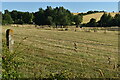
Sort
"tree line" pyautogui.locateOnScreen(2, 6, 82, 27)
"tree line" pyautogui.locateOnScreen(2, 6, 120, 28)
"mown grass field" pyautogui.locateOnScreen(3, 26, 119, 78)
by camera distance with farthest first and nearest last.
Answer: "tree line" pyautogui.locateOnScreen(2, 6, 120, 28) → "tree line" pyautogui.locateOnScreen(2, 6, 82, 27) → "mown grass field" pyautogui.locateOnScreen(3, 26, 119, 78)

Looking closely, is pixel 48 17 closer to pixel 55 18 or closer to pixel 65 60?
pixel 55 18

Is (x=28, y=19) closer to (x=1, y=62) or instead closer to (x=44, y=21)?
(x=44, y=21)

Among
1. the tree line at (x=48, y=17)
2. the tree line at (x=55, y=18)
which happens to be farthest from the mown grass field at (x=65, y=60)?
the tree line at (x=48, y=17)

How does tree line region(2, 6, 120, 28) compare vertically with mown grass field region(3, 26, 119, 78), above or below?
above

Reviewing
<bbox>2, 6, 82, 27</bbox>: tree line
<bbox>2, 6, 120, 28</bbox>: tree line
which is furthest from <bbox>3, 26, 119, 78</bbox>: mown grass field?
<bbox>2, 6, 82, 27</bbox>: tree line

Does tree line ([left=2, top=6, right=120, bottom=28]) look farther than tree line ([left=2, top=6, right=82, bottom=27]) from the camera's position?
Yes

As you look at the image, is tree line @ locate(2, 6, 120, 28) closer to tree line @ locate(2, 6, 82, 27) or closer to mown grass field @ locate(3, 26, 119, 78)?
tree line @ locate(2, 6, 82, 27)

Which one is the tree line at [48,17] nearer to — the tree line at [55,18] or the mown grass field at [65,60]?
the tree line at [55,18]

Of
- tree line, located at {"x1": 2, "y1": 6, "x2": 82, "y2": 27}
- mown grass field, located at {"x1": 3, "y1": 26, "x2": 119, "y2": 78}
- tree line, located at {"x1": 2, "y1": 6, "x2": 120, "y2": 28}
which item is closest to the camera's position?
mown grass field, located at {"x1": 3, "y1": 26, "x2": 119, "y2": 78}

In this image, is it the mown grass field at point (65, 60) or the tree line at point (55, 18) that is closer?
the mown grass field at point (65, 60)

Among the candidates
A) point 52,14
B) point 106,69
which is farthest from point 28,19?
point 106,69

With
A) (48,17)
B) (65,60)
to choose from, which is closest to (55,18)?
(48,17)

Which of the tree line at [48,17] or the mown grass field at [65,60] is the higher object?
the tree line at [48,17]

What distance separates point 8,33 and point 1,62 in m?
1.69
